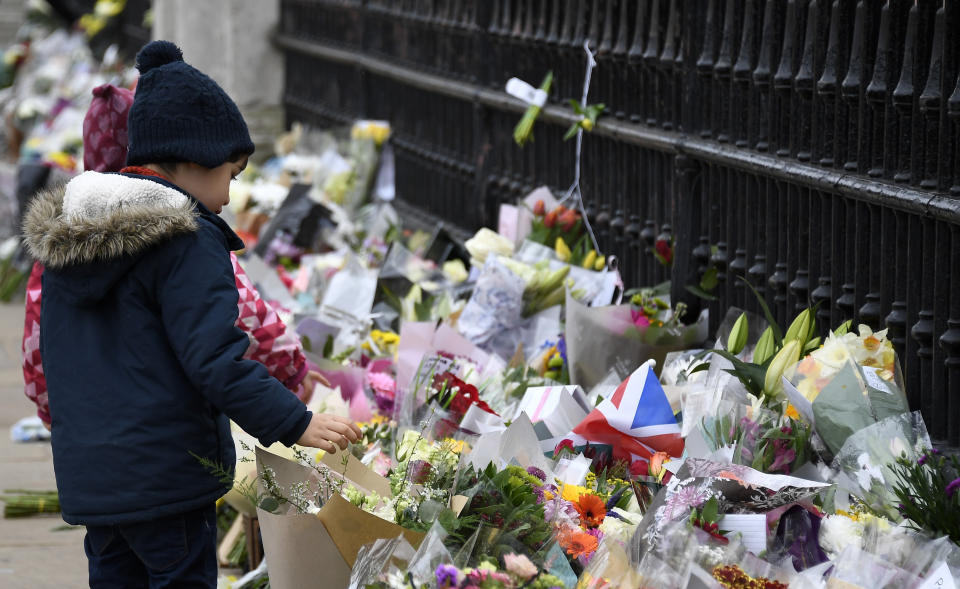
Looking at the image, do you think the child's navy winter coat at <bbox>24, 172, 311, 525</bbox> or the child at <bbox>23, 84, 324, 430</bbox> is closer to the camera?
the child's navy winter coat at <bbox>24, 172, 311, 525</bbox>

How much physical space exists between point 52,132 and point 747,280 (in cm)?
913

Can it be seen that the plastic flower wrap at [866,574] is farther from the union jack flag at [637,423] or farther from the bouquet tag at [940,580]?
the union jack flag at [637,423]

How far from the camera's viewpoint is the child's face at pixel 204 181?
3.08 meters

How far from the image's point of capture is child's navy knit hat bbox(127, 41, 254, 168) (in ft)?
9.87

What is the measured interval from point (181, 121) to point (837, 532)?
172 centimetres

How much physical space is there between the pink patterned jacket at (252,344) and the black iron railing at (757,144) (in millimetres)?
1476

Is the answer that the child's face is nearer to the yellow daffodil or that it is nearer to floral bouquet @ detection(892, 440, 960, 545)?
floral bouquet @ detection(892, 440, 960, 545)

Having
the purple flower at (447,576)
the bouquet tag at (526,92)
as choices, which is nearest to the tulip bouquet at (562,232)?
the bouquet tag at (526,92)

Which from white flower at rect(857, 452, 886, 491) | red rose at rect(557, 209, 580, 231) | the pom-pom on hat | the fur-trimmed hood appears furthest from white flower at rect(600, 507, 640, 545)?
red rose at rect(557, 209, 580, 231)

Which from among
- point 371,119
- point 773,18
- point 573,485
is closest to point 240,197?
point 371,119

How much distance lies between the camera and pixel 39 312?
11.5 feet

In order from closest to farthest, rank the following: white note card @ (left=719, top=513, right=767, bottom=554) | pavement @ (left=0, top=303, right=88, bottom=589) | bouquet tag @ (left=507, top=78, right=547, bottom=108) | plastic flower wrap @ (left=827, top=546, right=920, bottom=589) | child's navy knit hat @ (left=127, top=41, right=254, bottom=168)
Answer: plastic flower wrap @ (left=827, top=546, right=920, bottom=589) < white note card @ (left=719, top=513, right=767, bottom=554) < child's navy knit hat @ (left=127, top=41, right=254, bottom=168) < pavement @ (left=0, top=303, right=88, bottom=589) < bouquet tag @ (left=507, top=78, right=547, bottom=108)

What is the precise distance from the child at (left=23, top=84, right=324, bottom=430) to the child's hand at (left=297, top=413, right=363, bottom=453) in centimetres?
50

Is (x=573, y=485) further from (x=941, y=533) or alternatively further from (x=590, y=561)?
(x=941, y=533)
